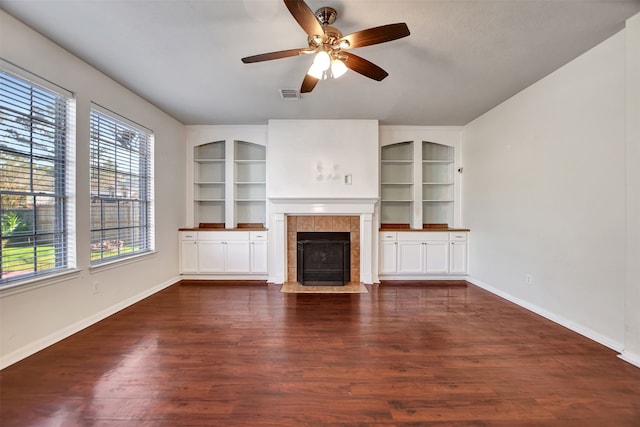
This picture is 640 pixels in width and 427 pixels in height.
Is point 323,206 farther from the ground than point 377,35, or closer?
closer

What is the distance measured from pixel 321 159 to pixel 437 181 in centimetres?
226

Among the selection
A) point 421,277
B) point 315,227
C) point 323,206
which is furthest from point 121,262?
point 421,277

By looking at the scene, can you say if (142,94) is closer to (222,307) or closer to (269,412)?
(222,307)

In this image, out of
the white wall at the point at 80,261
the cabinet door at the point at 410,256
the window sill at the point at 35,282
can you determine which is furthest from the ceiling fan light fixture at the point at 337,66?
the cabinet door at the point at 410,256

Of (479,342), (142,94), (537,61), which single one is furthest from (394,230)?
(142,94)

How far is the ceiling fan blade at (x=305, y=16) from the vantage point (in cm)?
151

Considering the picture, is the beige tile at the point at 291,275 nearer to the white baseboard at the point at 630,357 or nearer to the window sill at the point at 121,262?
the window sill at the point at 121,262

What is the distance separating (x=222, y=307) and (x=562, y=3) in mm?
4231

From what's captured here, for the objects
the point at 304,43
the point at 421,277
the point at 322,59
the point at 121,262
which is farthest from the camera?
the point at 421,277

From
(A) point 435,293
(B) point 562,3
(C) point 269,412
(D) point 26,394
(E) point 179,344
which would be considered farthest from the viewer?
(A) point 435,293

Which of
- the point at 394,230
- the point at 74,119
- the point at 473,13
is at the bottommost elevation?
A: the point at 394,230

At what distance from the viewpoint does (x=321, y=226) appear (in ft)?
14.6

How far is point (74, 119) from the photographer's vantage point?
2547 millimetres

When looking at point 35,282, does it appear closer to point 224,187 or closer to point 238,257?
point 238,257
